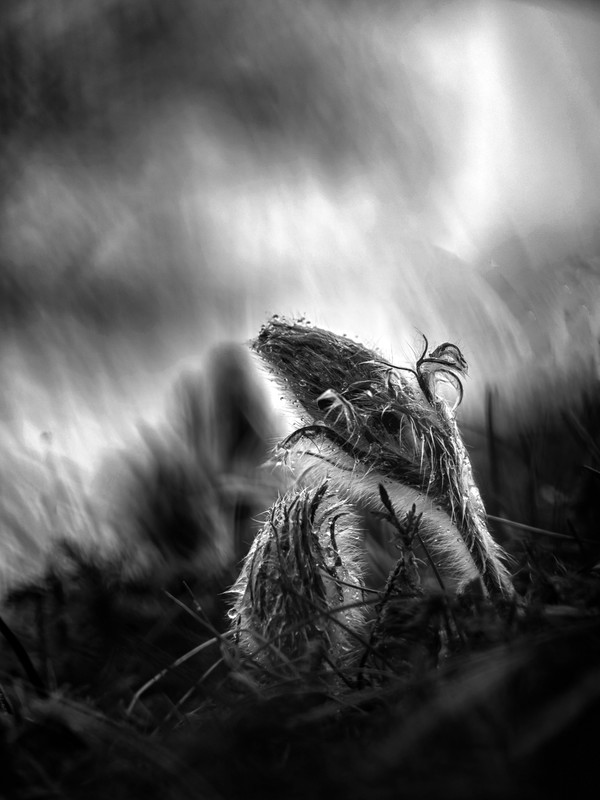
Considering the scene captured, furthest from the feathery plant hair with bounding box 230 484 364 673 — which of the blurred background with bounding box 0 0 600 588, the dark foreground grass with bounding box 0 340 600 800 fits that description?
the blurred background with bounding box 0 0 600 588

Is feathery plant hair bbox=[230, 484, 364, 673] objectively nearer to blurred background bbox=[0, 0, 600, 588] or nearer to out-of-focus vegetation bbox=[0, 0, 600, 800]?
out-of-focus vegetation bbox=[0, 0, 600, 800]

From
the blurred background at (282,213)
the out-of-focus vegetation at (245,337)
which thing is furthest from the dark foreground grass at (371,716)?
the blurred background at (282,213)

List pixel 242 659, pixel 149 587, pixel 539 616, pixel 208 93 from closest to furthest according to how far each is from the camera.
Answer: pixel 539 616 < pixel 242 659 < pixel 149 587 < pixel 208 93

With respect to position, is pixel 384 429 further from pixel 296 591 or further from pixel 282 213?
pixel 282 213

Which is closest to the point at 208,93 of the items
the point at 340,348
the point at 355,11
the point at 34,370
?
the point at 355,11

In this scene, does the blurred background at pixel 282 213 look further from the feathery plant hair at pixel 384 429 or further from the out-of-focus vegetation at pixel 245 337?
the feathery plant hair at pixel 384 429

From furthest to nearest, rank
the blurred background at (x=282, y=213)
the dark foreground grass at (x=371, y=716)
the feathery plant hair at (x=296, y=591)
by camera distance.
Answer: the blurred background at (x=282, y=213)
the feathery plant hair at (x=296, y=591)
the dark foreground grass at (x=371, y=716)

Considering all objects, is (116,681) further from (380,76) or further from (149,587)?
(380,76)
